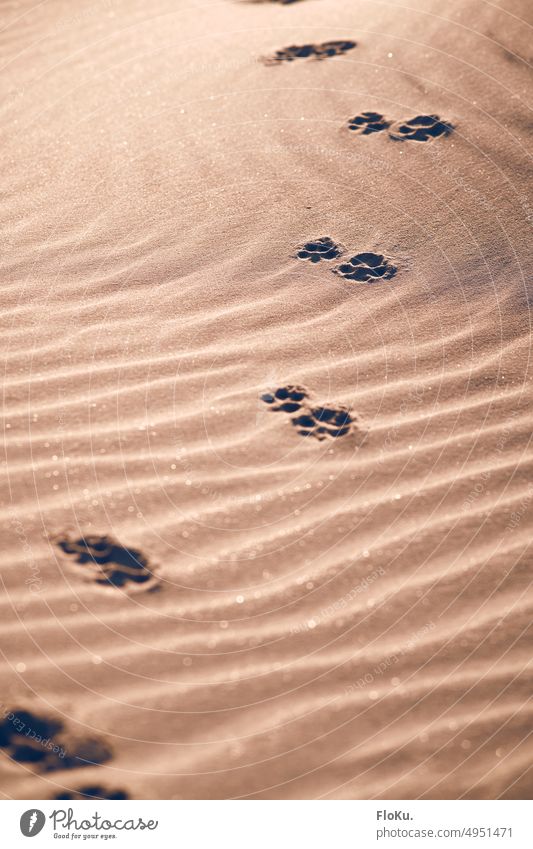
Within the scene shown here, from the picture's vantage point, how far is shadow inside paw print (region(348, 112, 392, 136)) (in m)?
4.95

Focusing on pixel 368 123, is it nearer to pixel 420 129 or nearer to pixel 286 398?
pixel 420 129

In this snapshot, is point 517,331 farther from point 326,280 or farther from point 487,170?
point 487,170

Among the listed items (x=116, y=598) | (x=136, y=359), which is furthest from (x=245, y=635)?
(x=136, y=359)

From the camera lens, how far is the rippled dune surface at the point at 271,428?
2.59 meters

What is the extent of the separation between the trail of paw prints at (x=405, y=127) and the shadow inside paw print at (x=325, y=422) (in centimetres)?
240

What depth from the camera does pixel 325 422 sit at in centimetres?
341

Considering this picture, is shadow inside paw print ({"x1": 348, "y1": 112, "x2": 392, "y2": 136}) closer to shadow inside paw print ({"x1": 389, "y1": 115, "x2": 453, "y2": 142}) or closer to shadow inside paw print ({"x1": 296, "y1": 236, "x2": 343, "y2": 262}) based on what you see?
shadow inside paw print ({"x1": 389, "y1": 115, "x2": 453, "y2": 142})

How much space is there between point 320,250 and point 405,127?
4.72 ft
